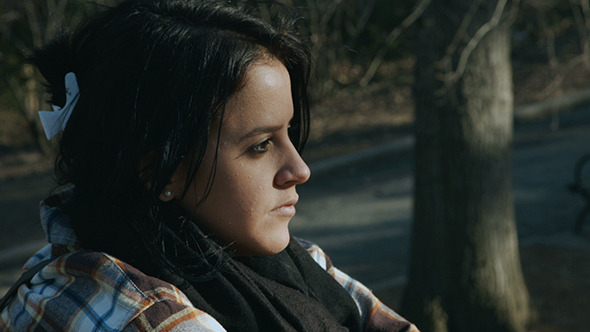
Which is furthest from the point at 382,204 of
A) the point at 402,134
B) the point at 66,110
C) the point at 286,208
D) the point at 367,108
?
the point at 66,110

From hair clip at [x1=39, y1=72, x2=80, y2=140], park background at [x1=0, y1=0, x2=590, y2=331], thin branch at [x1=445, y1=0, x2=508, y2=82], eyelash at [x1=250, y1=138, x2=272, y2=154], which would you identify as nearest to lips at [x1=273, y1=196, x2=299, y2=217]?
eyelash at [x1=250, y1=138, x2=272, y2=154]

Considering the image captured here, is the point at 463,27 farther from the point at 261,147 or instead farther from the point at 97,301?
the point at 97,301

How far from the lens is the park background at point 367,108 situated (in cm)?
520

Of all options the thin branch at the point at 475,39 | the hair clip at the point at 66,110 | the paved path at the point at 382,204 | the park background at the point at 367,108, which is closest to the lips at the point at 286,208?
the hair clip at the point at 66,110

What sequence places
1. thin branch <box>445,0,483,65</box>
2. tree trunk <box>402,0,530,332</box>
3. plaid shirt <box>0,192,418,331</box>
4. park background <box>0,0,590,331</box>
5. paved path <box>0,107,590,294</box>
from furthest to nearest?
1. paved path <box>0,107,590,294</box>
2. park background <box>0,0,590,331</box>
3. tree trunk <box>402,0,530,332</box>
4. thin branch <box>445,0,483,65</box>
5. plaid shirt <box>0,192,418,331</box>

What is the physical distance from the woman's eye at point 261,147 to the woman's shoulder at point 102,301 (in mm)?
372

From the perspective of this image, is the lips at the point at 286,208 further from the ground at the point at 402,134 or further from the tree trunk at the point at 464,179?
the ground at the point at 402,134

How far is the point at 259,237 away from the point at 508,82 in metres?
2.97

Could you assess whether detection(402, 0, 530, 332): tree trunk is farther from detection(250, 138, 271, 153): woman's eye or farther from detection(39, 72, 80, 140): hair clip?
detection(39, 72, 80, 140): hair clip

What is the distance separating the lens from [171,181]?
62.3 inches

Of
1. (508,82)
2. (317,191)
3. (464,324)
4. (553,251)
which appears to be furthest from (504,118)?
(317,191)

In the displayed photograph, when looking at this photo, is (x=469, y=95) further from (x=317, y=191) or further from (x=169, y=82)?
(x=317, y=191)

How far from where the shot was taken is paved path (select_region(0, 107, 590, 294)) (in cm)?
618

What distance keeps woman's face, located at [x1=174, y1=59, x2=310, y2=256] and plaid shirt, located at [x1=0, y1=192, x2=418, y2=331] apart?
22cm
